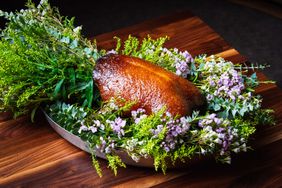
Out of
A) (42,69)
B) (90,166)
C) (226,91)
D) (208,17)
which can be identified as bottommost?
(90,166)

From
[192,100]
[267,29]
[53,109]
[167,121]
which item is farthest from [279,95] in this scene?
[267,29]

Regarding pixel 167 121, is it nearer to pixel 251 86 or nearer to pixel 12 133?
pixel 251 86

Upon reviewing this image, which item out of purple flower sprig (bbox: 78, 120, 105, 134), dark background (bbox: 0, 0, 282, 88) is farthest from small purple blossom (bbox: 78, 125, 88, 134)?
dark background (bbox: 0, 0, 282, 88)

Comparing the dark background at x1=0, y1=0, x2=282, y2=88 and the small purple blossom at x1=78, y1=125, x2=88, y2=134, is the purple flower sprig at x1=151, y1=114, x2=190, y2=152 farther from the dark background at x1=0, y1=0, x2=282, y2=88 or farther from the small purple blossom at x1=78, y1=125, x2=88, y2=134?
the dark background at x1=0, y1=0, x2=282, y2=88

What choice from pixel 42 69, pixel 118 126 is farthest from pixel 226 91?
pixel 42 69

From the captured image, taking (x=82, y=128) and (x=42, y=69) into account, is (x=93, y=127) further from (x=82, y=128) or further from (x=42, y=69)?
(x=42, y=69)

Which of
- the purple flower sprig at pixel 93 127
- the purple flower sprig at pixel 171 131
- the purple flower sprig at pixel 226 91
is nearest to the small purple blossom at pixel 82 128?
the purple flower sprig at pixel 93 127
